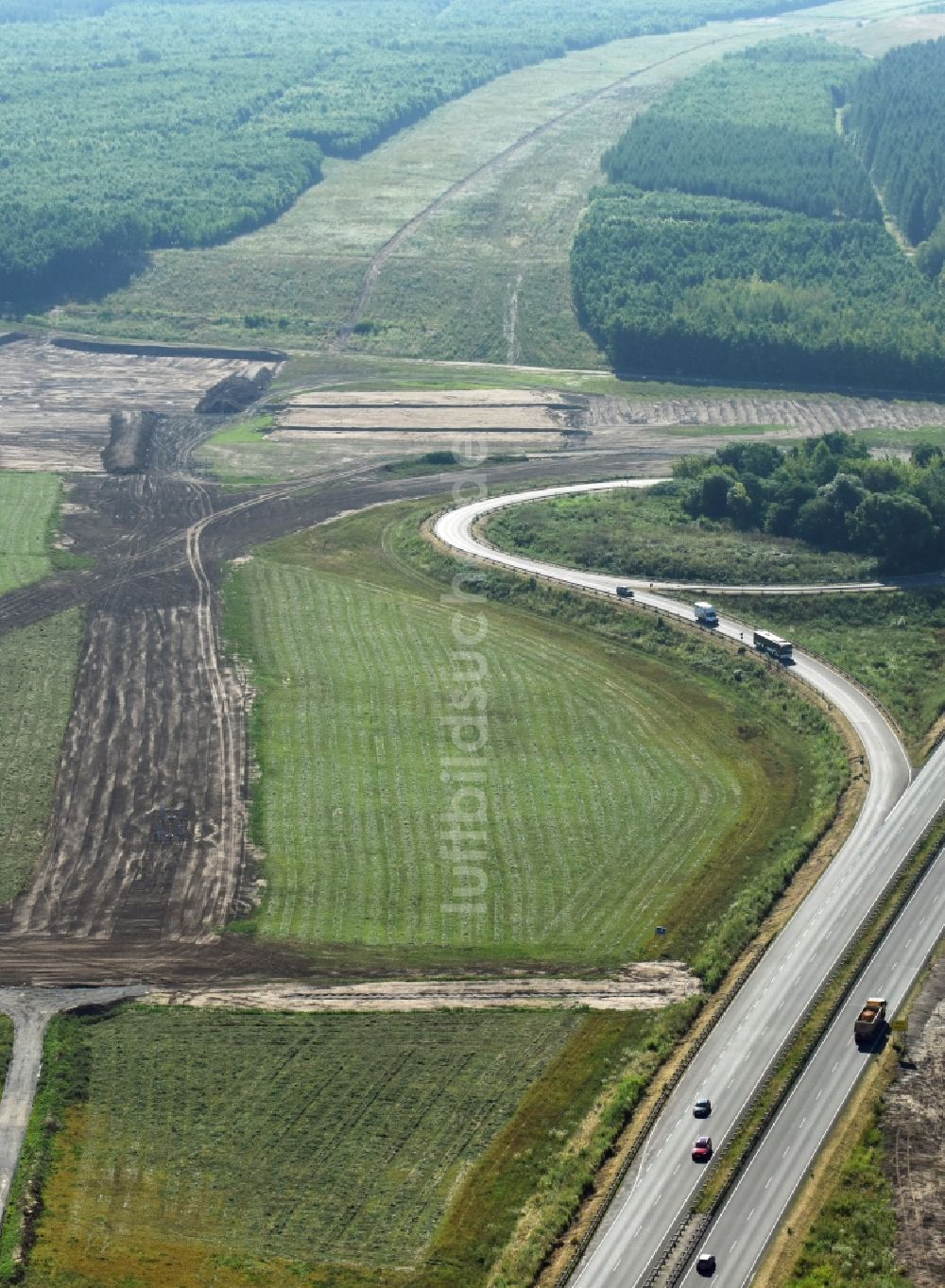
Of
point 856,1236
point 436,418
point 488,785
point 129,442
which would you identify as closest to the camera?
point 856,1236

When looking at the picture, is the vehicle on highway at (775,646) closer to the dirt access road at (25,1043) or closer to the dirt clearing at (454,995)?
the dirt clearing at (454,995)

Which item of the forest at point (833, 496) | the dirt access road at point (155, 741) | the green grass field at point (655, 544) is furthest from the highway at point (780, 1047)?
the forest at point (833, 496)

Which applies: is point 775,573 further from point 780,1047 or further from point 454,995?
point 780,1047

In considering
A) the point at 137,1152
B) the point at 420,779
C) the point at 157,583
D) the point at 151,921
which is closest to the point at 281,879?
the point at 151,921

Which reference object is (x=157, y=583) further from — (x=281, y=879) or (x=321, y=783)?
(x=281, y=879)

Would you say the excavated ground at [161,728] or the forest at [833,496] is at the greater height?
the forest at [833,496]

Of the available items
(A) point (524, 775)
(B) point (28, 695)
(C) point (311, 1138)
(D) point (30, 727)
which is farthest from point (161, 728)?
(C) point (311, 1138)

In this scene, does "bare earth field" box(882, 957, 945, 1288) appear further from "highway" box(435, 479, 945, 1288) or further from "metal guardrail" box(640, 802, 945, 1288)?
"metal guardrail" box(640, 802, 945, 1288)
